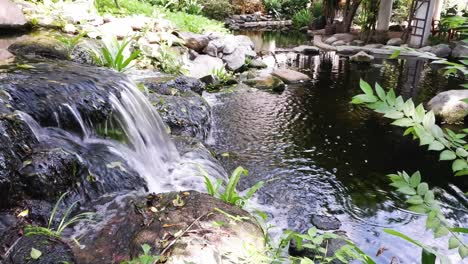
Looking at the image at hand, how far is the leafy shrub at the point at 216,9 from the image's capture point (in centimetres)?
2007

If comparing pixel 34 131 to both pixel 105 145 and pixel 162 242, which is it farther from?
pixel 162 242

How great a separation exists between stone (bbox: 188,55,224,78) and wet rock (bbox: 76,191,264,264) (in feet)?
21.3

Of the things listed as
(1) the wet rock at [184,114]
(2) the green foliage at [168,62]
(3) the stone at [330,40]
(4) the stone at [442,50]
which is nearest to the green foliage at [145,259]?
(1) the wet rock at [184,114]

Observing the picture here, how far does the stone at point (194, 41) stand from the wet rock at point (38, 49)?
4.19 meters

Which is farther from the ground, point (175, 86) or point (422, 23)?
point (422, 23)

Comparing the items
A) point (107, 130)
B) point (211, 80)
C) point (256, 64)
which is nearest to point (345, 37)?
point (256, 64)

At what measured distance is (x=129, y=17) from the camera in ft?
31.9

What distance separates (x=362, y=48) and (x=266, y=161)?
36.9 ft

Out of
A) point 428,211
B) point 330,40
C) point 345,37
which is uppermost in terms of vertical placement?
point 428,211

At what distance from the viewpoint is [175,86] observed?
6.71 meters

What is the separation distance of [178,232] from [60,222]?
1004mm

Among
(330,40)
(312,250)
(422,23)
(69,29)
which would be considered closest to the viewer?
(312,250)

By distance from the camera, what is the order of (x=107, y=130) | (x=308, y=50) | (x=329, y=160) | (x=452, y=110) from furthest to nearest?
(x=308, y=50) → (x=452, y=110) → (x=329, y=160) → (x=107, y=130)

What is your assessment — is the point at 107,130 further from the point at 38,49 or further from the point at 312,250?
the point at 38,49
